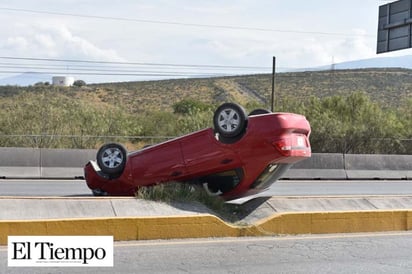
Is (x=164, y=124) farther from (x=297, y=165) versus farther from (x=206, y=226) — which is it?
(x=206, y=226)

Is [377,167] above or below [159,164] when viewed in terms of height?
below

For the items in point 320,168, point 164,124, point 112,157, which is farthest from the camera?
point 164,124

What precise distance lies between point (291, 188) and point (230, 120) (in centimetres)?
849

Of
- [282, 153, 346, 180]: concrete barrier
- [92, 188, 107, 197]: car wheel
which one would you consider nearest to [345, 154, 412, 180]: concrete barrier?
[282, 153, 346, 180]: concrete barrier

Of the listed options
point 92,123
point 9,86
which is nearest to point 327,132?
point 92,123

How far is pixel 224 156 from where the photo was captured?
31.0 ft

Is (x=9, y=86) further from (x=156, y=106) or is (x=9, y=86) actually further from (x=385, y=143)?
(x=385, y=143)

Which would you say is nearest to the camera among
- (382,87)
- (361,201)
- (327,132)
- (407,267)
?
(407,267)

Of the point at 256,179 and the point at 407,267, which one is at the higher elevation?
the point at 256,179

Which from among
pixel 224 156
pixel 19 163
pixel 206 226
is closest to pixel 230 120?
pixel 224 156

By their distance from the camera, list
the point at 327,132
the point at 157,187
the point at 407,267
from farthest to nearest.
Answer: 1. the point at 327,132
2. the point at 157,187
3. the point at 407,267

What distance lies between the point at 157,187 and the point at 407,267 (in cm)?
362

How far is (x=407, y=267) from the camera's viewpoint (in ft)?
24.7

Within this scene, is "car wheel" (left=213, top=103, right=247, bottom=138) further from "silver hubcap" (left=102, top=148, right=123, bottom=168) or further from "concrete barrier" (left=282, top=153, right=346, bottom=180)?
"concrete barrier" (left=282, top=153, right=346, bottom=180)
